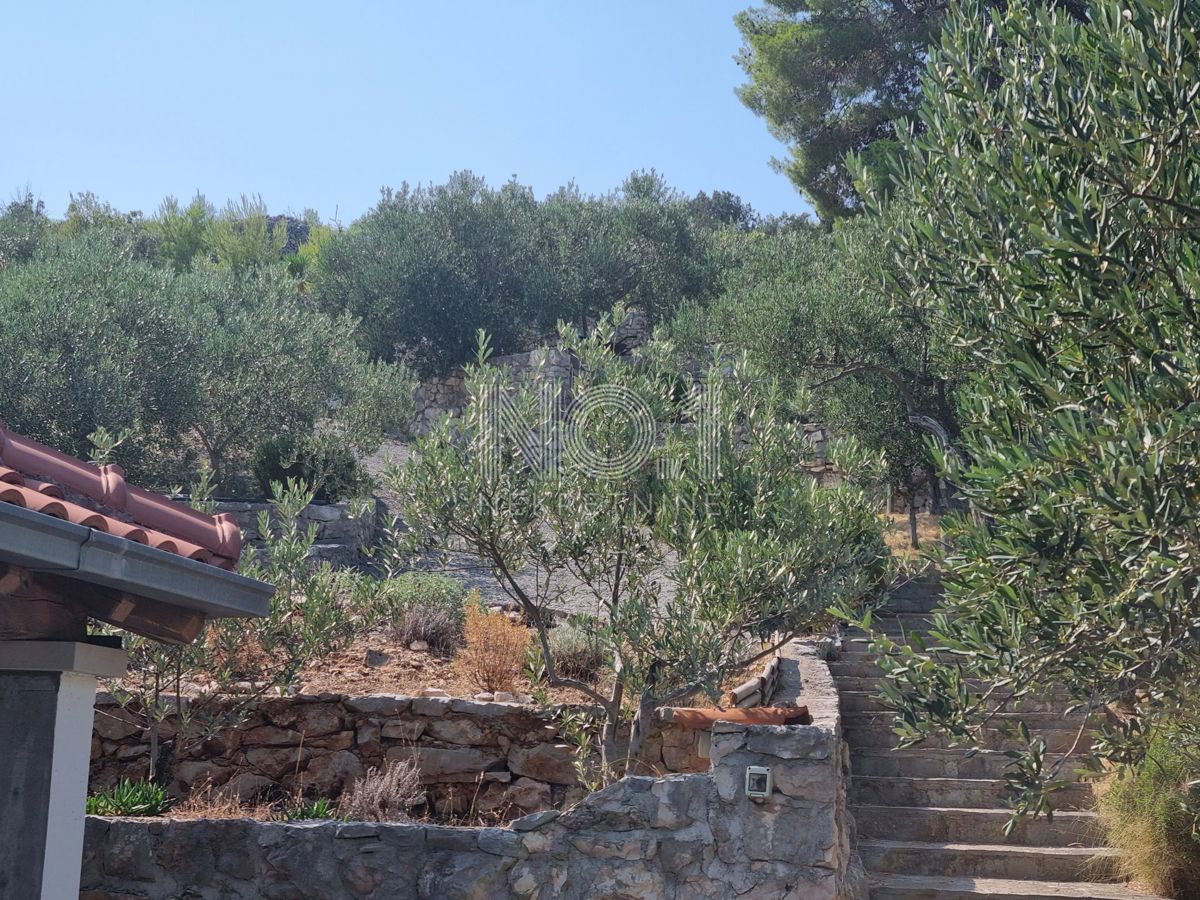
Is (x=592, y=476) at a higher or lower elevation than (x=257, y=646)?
higher

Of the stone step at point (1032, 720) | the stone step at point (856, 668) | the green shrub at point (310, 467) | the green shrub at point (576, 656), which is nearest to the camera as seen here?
the stone step at point (1032, 720)

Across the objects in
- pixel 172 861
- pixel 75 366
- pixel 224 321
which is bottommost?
pixel 172 861

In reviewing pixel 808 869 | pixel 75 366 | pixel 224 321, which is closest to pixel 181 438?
pixel 75 366

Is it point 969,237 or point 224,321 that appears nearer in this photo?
point 969,237

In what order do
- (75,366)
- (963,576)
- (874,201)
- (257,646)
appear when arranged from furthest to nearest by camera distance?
(75,366) → (257,646) → (874,201) → (963,576)

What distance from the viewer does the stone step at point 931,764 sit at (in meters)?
9.31

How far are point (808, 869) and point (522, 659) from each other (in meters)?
4.09

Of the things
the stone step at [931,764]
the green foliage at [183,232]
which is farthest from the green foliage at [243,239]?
the stone step at [931,764]

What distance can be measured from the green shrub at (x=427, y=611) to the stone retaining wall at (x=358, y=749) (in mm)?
1724

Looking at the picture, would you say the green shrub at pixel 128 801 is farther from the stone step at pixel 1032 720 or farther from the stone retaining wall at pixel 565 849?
the stone step at pixel 1032 720

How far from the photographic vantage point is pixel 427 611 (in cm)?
1120

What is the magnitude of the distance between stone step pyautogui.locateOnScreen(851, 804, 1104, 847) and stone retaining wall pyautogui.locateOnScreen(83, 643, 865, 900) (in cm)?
190

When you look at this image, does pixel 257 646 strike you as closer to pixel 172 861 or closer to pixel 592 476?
pixel 172 861

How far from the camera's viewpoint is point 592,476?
7844mm
